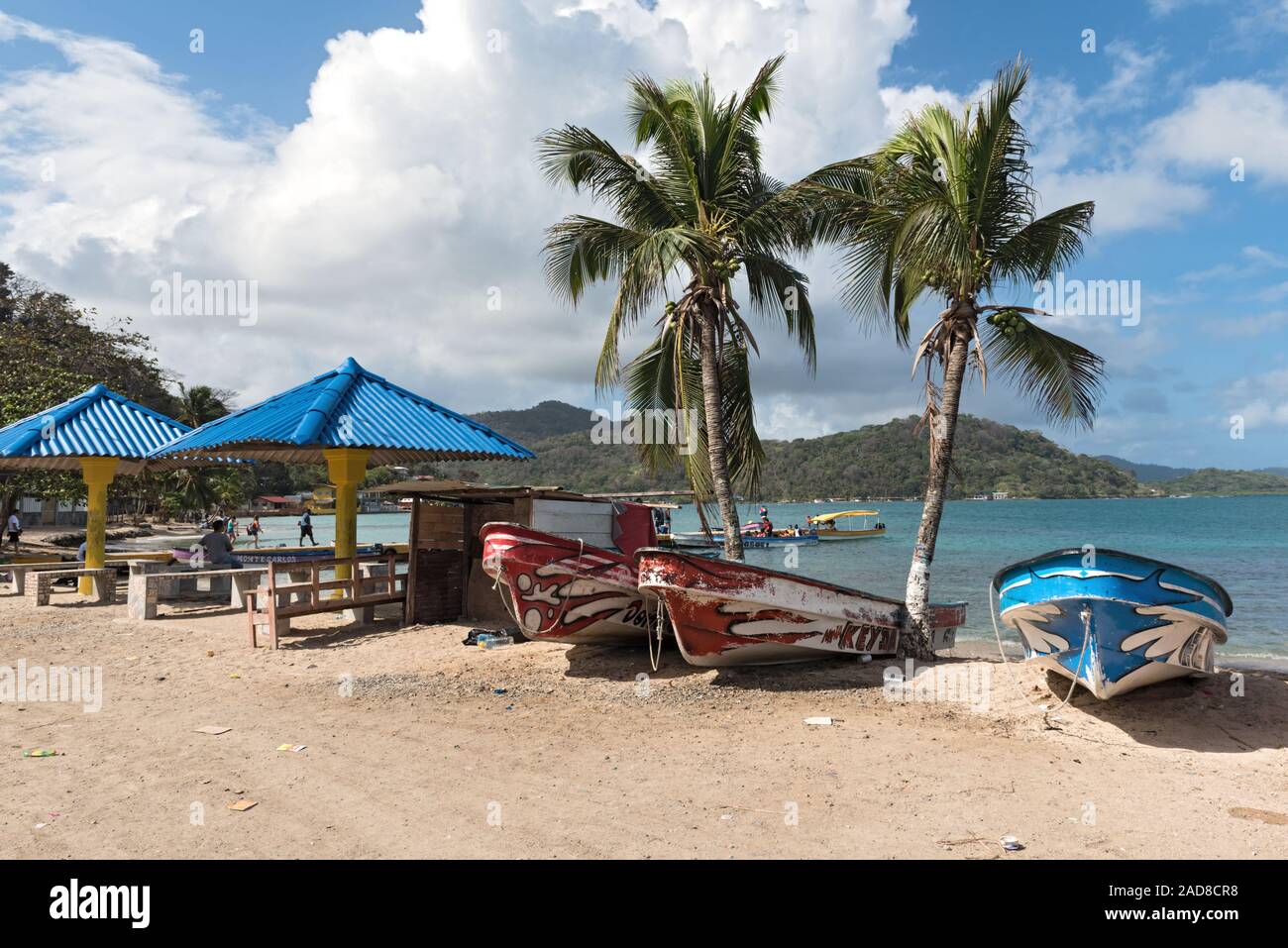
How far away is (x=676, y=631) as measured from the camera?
798cm

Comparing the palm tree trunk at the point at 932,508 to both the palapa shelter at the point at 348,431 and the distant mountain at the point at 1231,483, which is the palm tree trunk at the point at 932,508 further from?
the distant mountain at the point at 1231,483

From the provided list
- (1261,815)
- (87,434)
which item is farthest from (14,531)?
(1261,815)

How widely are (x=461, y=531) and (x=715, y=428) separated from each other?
402cm

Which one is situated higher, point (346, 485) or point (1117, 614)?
point (346, 485)

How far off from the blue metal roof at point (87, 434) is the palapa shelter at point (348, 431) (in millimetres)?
1221

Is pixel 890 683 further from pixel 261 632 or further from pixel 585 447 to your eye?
pixel 585 447

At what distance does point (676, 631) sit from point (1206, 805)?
441 centimetres

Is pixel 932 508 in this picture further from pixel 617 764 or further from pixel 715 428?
pixel 617 764

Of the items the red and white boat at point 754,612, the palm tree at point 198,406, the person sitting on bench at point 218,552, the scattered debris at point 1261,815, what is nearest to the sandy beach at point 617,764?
the scattered debris at point 1261,815

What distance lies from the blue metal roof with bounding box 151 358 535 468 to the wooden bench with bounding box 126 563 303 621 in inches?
72.9

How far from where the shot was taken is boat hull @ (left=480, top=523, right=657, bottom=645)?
8.34 metres

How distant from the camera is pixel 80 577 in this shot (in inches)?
565

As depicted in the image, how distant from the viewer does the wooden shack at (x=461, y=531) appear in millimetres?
10500
